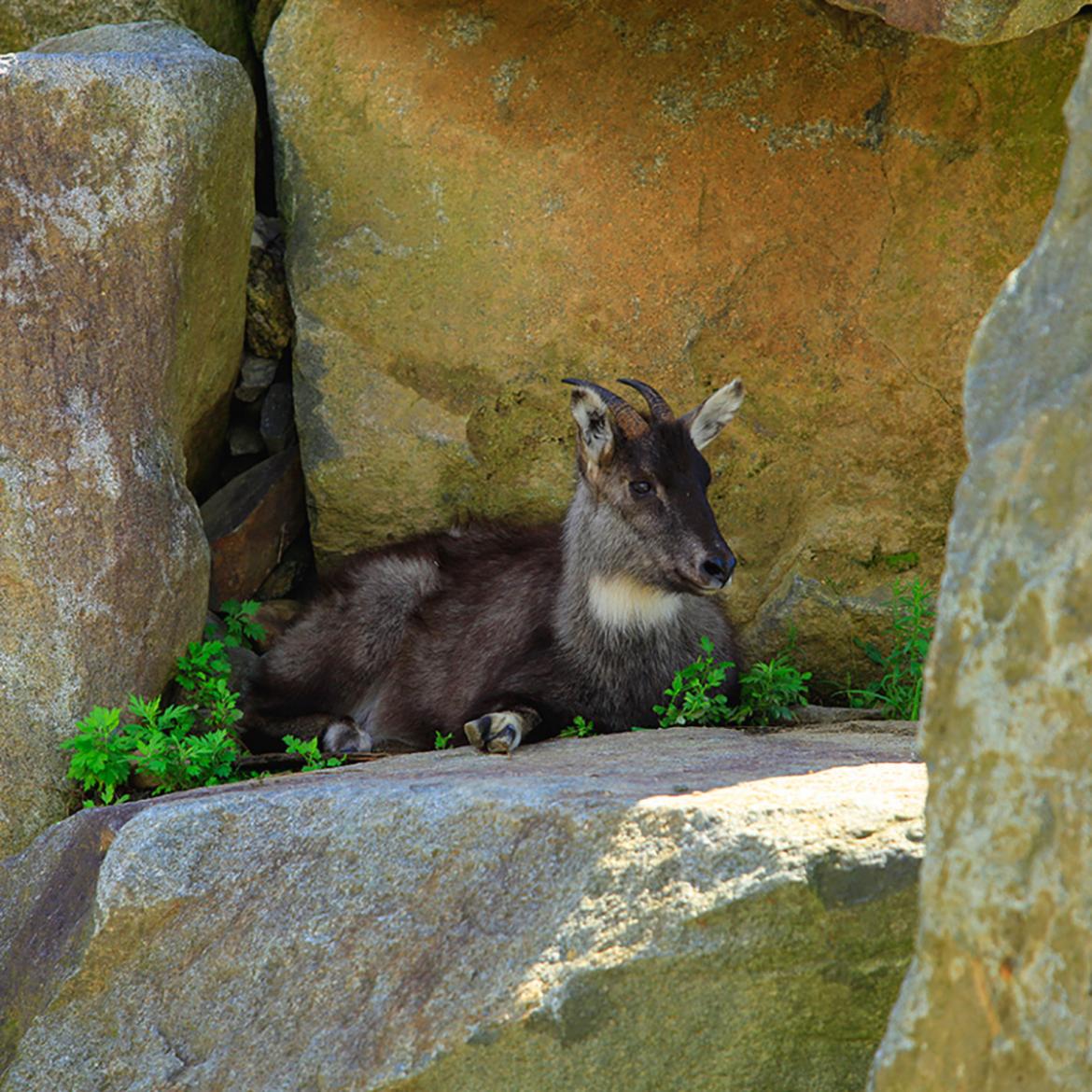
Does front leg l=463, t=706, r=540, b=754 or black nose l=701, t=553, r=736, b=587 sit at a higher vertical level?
black nose l=701, t=553, r=736, b=587

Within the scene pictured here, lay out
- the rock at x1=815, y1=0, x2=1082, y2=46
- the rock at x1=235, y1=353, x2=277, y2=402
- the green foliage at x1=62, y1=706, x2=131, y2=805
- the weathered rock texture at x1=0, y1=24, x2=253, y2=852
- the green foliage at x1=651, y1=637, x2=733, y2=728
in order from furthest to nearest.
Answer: the rock at x1=235, y1=353, x2=277, y2=402 → the green foliage at x1=651, y1=637, x2=733, y2=728 → the weathered rock texture at x1=0, y1=24, x2=253, y2=852 → the green foliage at x1=62, y1=706, x2=131, y2=805 → the rock at x1=815, y1=0, x2=1082, y2=46

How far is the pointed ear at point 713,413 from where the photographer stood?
5.59 m

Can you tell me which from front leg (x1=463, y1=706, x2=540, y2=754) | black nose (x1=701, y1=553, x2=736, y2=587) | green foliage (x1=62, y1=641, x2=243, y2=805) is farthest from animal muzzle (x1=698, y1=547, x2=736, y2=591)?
green foliage (x1=62, y1=641, x2=243, y2=805)

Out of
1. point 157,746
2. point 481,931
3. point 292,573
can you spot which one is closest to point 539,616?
point 292,573

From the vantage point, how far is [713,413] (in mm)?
5672

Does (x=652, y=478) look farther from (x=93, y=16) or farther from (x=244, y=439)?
(x=93, y=16)

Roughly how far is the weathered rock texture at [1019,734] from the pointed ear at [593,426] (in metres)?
3.03

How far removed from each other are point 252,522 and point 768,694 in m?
2.16

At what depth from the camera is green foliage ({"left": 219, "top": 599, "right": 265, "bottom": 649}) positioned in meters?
6.07

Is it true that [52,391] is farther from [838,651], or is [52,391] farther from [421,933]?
[838,651]

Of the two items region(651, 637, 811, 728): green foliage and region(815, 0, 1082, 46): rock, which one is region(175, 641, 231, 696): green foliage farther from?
region(815, 0, 1082, 46): rock

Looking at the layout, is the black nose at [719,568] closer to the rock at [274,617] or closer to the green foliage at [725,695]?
the green foliage at [725,695]

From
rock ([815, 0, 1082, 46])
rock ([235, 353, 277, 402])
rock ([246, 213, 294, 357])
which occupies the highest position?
rock ([815, 0, 1082, 46])

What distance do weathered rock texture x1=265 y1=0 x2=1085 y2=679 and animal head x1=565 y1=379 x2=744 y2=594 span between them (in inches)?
16.2
